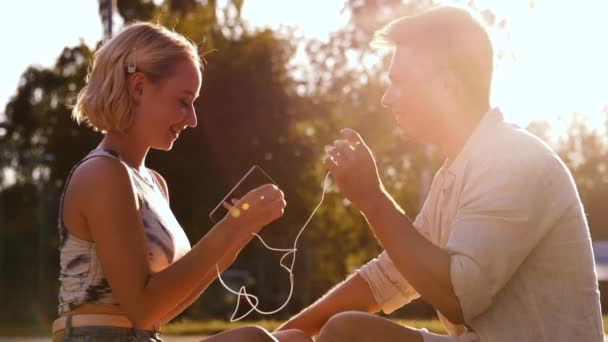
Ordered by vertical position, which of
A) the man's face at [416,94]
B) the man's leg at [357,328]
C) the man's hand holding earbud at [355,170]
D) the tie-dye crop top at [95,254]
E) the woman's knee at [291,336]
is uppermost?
the man's face at [416,94]

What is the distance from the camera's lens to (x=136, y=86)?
449 centimetres

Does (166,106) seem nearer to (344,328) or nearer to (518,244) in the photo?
(344,328)

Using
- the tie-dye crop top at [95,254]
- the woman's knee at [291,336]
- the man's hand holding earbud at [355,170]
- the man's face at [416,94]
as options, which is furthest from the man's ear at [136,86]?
the woman's knee at [291,336]

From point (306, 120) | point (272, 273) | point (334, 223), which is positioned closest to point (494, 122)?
point (306, 120)

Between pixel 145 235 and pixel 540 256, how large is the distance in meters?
1.32

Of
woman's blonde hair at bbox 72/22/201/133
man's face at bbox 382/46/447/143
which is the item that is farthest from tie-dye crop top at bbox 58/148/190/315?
man's face at bbox 382/46/447/143

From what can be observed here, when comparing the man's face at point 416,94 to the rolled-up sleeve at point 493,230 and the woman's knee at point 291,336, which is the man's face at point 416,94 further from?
the woman's knee at point 291,336

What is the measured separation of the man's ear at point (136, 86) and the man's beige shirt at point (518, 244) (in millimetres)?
1119

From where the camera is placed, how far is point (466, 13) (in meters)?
4.34

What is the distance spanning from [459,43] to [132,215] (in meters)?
1.23

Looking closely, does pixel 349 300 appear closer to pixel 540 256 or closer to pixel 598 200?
pixel 540 256

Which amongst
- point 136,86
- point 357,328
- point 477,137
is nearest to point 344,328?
point 357,328

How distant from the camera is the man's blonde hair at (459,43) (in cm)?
427

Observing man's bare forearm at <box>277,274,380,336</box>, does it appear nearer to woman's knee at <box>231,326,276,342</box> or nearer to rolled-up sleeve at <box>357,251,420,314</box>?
rolled-up sleeve at <box>357,251,420,314</box>
